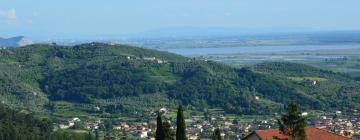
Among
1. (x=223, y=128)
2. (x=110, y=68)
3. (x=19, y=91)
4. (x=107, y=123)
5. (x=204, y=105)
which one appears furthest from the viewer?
(x=110, y=68)

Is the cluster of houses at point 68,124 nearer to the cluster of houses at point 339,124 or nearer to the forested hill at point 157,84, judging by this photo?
the forested hill at point 157,84

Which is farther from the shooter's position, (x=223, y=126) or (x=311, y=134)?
(x=223, y=126)

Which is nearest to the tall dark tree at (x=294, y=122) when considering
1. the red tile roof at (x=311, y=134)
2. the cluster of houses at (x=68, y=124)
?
the red tile roof at (x=311, y=134)

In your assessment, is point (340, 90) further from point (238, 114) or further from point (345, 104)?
point (238, 114)

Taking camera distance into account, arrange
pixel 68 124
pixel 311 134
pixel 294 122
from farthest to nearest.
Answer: pixel 68 124 → pixel 311 134 → pixel 294 122

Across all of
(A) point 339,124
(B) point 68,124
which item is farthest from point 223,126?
(B) point 68,124

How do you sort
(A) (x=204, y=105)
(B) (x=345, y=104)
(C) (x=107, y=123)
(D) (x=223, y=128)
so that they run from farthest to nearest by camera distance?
(A) (x=204, y=105) < (B) (x=345, y=104) < (C) (x=107, y=123) < (D) (x=223, y=128)

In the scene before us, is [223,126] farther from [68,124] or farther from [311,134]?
[311,134]

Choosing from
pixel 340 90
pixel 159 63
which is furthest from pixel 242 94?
pixel 159 63
